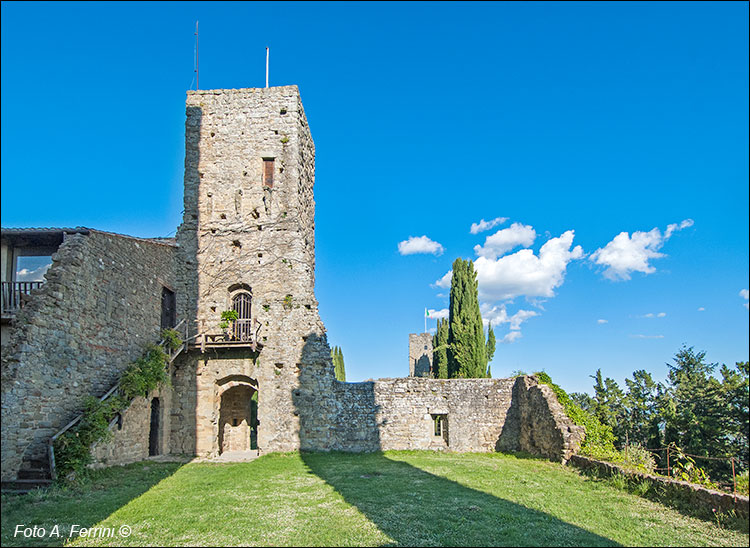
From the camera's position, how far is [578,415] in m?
14.0

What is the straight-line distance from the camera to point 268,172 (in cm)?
1877

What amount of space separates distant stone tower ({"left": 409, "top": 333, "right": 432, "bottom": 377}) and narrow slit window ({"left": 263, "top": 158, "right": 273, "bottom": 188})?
2641cm

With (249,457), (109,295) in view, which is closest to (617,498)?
(249,457)

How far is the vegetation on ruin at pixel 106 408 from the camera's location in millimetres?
10688

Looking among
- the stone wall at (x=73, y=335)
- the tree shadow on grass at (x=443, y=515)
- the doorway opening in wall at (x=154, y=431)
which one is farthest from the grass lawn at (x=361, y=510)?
the doorway opening in wall at (x=154, y=431)

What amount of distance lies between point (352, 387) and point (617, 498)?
954 centimetres

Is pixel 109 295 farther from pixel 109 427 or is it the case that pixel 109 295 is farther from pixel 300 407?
pixel 300 407

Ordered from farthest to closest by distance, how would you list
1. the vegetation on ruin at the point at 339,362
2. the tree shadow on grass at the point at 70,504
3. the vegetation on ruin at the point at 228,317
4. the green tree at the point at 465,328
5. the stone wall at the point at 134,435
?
the vegetation on ruin at the point at 339,362, the green tree at the point at 465,328, the vegetation on ruin at the point at 228,317, the stone wall at the point at 134,435, the tree shadow on grass at the point at 70,504

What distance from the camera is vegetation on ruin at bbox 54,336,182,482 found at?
10688 millimetres

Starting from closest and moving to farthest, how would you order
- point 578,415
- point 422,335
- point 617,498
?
point 617,498
point 578,415
point 422,335

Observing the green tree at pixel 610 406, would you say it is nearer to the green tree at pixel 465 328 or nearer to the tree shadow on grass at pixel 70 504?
the green tree at pixel 465 328

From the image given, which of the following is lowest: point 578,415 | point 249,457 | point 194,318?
point 249,457

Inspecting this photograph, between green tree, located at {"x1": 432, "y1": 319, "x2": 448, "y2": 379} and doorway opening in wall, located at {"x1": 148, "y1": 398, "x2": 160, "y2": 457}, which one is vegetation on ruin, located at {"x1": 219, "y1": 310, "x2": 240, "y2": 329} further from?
green tree, located at {"x1": 432, "y1": 319, "x2": 448, "y2": 379}

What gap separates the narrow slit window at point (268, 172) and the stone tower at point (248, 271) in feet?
0.19
